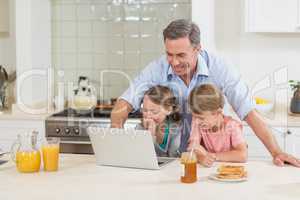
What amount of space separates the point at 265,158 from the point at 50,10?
227cm

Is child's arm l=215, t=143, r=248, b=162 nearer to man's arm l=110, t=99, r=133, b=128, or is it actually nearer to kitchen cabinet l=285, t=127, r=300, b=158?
man's arm l=110, t=99, r=133, b=128

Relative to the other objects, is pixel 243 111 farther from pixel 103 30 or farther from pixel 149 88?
pixel 103 30

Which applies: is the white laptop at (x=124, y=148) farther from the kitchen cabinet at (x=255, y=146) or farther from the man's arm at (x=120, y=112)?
the kitchen cabinet at (x=255, y=146)

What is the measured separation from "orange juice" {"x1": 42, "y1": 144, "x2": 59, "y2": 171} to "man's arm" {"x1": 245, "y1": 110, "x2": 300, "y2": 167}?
3.45ft

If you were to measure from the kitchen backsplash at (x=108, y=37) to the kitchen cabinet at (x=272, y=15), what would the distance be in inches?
28.0

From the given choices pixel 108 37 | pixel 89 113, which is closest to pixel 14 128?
pixel 89 113

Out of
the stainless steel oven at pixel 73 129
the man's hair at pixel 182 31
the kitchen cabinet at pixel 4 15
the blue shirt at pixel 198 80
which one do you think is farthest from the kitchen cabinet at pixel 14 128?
the man's hair at pixel 182 31

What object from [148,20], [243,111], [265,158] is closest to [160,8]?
[148,20]

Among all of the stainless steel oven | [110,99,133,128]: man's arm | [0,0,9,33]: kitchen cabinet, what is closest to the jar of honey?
[110,99,133,128]: man's arm

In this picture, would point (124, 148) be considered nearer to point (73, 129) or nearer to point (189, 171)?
point (189, 171)

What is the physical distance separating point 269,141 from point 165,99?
1.95 feet

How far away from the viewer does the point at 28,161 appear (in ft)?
8.00

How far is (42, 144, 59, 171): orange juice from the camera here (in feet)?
8.10

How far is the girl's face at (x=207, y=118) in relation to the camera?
279 centimetres
